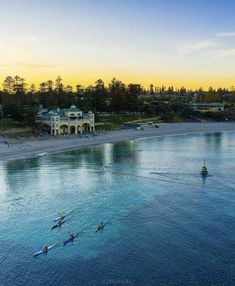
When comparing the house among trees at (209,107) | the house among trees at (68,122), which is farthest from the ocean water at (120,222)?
the house among trees at (209,107)

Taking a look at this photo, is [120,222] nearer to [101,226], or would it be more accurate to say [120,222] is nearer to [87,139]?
[101,226]

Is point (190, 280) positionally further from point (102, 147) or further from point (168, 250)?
point (102, 147)

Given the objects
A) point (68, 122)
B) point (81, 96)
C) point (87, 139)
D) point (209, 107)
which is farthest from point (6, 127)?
point (209, 107)

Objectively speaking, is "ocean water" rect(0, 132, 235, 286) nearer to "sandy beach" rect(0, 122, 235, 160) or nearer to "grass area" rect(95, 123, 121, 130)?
"sandy beach" rect(0, 122, 235, 160)

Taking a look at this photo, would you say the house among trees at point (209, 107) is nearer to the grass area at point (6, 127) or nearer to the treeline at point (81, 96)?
the treeline at point (81, 96)

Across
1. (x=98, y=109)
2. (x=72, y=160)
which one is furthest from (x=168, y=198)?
(x=98, y=109)

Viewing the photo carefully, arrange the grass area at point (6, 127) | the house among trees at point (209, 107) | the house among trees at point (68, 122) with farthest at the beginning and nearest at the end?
1. the house among trees at point (209, 107)
2. the house among trees at point (68, 122)
3. the grass area at point (6, 127)

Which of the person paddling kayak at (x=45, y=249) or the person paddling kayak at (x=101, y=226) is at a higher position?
the person paddling kayak at (x=101, y=226)

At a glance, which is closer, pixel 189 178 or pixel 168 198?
pixel 168 198
